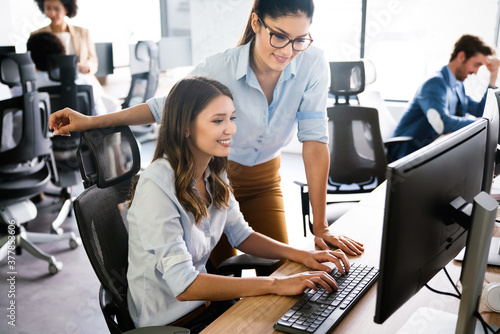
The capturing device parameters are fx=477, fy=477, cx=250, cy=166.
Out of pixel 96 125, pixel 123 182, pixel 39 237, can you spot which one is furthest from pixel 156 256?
pixel 39 237

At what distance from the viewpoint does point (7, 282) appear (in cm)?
255

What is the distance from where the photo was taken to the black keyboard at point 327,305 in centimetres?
97

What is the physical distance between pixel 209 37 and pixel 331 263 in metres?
4.58

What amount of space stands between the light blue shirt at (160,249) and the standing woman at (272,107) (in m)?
0.28

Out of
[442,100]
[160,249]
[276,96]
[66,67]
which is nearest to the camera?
Result: [160,249]

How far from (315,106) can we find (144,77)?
9.36 ft

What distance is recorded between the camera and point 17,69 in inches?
111

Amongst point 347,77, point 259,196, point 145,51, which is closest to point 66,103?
point 145,51

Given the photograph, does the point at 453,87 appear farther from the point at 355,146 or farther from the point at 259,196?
the point at 259,196

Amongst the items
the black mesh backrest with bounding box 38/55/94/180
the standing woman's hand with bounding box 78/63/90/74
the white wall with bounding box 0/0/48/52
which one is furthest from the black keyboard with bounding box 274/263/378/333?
the white wall with bounding box 0/0/48/52

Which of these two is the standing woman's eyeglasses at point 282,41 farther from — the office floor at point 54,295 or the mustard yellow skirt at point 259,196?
the office floor at point 54,295

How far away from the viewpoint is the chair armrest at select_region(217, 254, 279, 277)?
1.39 metres

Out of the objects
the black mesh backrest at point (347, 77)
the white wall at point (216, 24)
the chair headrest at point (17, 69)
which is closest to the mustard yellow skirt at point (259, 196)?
the black mesh backrest at point (347, 77)

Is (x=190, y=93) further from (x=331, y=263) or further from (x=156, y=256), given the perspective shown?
(x=331, y=263)
